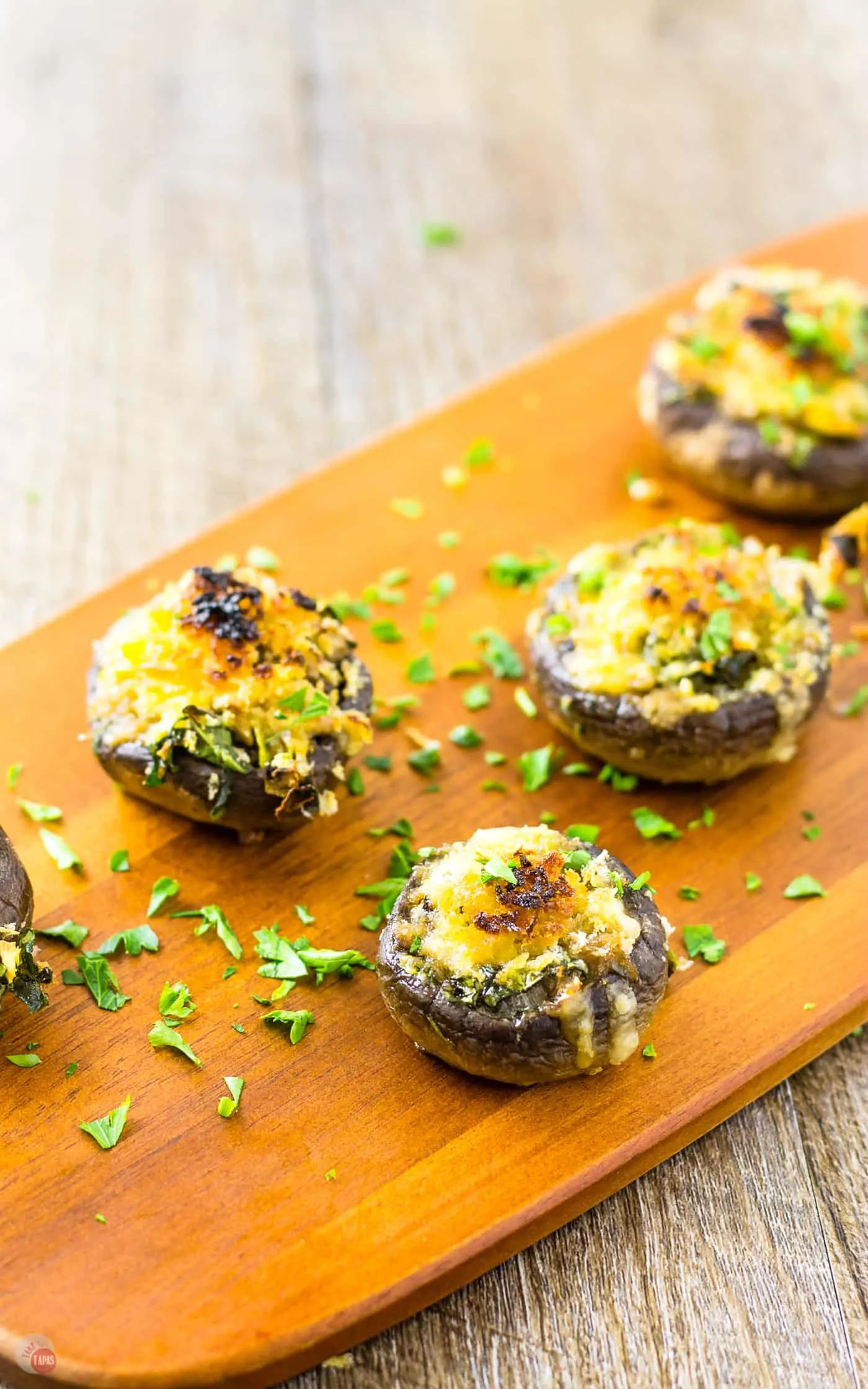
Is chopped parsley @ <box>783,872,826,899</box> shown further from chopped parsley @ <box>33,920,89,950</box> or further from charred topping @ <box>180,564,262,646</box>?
chopped parsley @ <box>33,920,89,950</box>

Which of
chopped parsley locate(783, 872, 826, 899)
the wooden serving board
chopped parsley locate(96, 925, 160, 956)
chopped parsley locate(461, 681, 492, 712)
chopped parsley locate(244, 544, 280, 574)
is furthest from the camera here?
chopped parsley locate(244, 544, 280, 574)

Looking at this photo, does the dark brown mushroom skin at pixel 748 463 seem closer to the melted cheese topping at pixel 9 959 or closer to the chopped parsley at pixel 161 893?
the chopped parsley at pixel 161 893

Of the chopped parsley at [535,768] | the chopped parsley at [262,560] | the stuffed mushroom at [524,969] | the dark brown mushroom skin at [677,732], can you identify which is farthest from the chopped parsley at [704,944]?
the chopped parsley at [262,560]

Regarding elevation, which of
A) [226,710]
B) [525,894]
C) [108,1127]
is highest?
[226,710]

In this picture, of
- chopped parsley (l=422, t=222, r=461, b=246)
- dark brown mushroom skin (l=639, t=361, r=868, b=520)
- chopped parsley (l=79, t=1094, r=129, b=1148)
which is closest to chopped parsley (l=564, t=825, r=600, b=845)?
chopped parsley (l=79, t=1094, r=129, b=1148)

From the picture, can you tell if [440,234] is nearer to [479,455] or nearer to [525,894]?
[479,455]

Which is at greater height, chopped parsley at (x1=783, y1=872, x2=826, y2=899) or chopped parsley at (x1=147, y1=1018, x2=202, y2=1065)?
chopped parsley at (x1=147, y1=1018, x2=202, y2=1065)

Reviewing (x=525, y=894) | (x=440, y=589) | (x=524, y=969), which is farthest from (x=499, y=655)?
(x=524, y=969)
